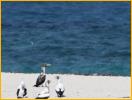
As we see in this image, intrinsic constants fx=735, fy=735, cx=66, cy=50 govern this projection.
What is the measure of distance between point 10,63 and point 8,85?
53.7 ft

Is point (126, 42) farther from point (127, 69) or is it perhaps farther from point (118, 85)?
point (118, 85)

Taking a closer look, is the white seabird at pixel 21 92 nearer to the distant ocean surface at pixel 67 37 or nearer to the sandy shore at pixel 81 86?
the sandy shore at pixel 81 86

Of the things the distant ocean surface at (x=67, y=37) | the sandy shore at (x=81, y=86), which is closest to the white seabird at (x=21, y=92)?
the sandy shore at (x=81, y=86)

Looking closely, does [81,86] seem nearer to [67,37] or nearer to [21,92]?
A: [21,92]

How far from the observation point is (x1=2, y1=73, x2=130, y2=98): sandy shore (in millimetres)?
24953

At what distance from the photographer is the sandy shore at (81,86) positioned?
2495cm

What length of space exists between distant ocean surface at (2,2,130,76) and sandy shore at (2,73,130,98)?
7.87m

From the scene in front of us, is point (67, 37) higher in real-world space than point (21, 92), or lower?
higher

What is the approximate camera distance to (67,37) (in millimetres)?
54750

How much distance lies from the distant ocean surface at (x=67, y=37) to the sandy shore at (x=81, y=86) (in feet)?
25.8

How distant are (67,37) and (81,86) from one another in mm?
28110

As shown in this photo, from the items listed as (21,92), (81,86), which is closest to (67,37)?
(81,86)

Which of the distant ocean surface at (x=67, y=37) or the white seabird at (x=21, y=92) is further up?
the distant ocean surface at (x=67, y=37)

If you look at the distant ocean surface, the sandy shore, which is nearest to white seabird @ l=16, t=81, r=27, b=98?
the sandy shore
